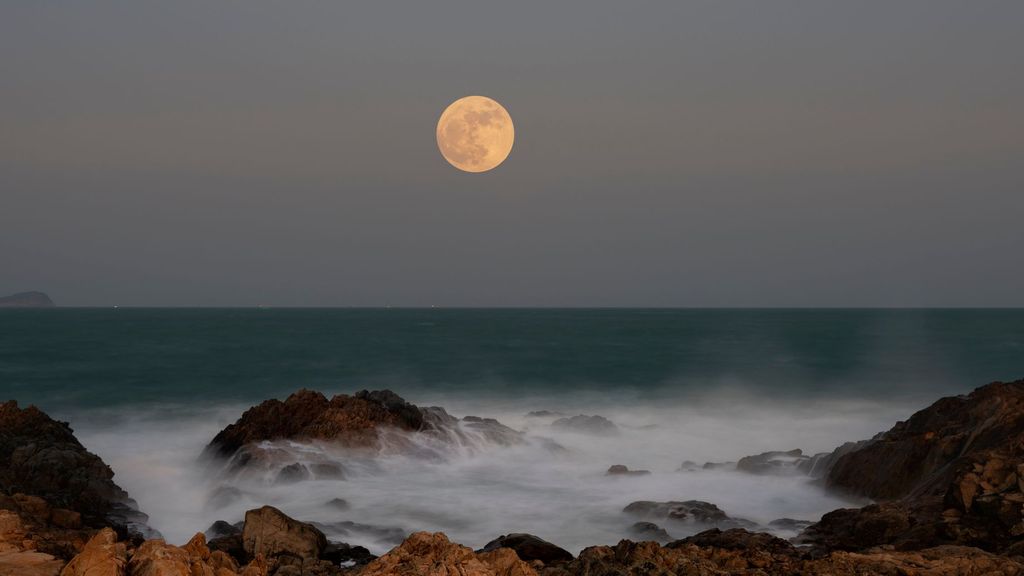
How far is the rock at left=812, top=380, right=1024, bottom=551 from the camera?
39.9 feet

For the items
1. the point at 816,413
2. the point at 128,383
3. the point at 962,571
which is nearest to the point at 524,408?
the point at 816,413

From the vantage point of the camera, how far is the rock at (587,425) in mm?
32219

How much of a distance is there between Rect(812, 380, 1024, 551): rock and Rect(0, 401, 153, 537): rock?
14.9 metres

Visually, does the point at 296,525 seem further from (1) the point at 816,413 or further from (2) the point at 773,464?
(1) the point at 816,413

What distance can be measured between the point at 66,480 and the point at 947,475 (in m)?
19.1

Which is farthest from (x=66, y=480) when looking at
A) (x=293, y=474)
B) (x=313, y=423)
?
(x=313, y=423)

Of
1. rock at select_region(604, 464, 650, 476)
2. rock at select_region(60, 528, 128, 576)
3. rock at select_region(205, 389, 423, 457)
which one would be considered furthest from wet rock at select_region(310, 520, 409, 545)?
rock at select_region(60, 528, 128, 576)

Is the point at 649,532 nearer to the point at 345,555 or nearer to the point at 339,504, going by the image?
→ the point at 345,555

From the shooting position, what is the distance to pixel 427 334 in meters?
106

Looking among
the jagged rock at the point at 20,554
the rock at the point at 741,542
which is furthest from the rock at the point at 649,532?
the jagged rock at the point at 20,554

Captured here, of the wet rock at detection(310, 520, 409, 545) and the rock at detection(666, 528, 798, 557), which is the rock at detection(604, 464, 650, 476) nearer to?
the wet rock at detection(310, 520, 409, 545)

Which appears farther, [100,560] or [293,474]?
[293,474]

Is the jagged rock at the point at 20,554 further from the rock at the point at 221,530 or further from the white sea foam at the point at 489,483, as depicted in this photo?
the white sea foam at the point at 489,483

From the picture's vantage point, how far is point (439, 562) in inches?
353
